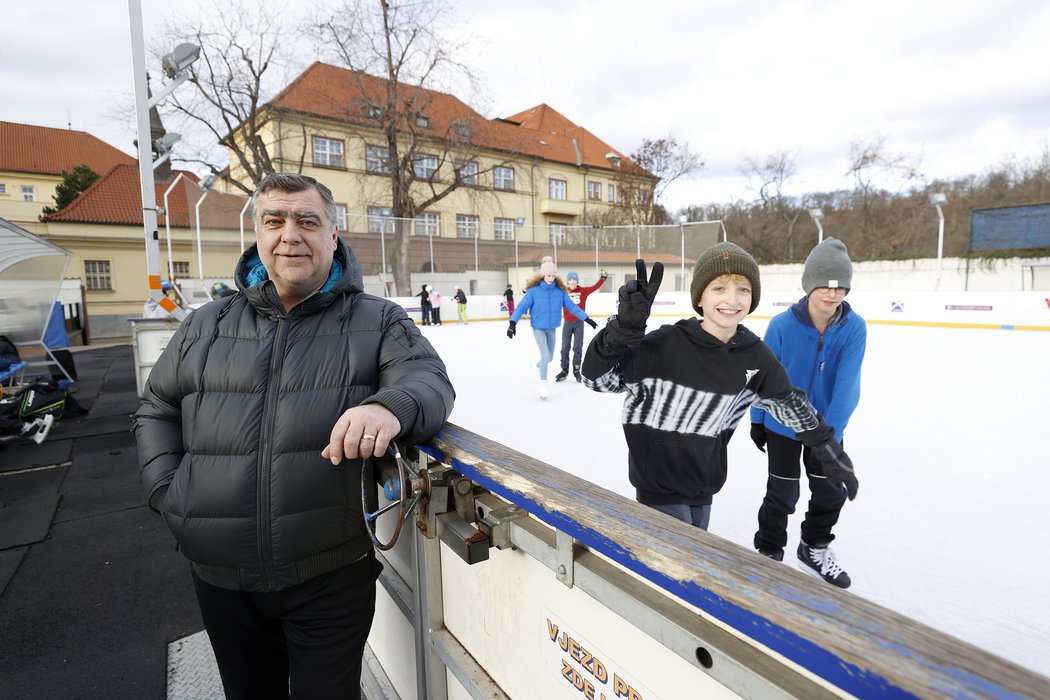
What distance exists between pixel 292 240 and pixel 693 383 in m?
1.28

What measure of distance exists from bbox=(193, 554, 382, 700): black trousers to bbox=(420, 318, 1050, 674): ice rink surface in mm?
1519

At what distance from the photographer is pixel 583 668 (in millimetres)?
892

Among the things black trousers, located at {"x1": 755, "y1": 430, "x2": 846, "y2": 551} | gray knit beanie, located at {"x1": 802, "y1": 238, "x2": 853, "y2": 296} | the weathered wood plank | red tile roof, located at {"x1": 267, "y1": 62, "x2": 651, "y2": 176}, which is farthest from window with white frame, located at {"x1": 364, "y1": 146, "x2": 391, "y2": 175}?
the weathered wood plank

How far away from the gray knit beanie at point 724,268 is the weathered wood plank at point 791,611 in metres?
1.21

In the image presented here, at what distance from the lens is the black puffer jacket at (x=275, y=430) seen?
4.03 ft

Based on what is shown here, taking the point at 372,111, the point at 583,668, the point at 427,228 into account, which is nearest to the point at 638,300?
the point at 583,668

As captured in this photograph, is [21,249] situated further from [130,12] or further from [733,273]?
[733,273]

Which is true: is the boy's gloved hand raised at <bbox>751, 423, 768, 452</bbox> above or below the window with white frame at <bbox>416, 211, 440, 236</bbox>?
below

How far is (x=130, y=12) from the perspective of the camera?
7.12 metres

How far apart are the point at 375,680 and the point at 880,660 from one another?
5.97 feet

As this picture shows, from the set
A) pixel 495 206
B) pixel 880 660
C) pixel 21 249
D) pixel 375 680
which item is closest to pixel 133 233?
pixel 495 206

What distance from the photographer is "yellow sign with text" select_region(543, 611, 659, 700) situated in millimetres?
800

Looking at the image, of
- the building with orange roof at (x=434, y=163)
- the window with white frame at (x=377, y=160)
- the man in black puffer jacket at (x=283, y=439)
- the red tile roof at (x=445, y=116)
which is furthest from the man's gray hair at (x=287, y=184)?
the window with white frame at (x=377, y=160)

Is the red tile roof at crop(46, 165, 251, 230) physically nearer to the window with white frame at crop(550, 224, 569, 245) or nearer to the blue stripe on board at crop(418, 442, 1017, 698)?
the window with white frame at crop(550, 224, 569, 245)
